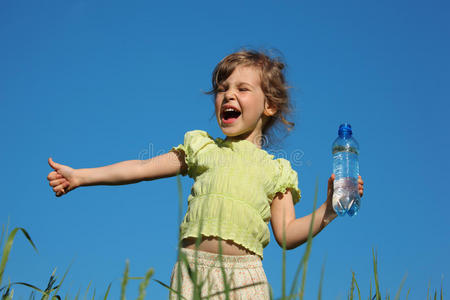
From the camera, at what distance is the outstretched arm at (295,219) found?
3572mm

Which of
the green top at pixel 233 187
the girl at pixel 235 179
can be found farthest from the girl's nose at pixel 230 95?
the green top at pixel 233 187

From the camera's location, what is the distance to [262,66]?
4.10 metres

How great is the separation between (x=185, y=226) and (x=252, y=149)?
83 cm

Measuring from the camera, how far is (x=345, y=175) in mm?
3730

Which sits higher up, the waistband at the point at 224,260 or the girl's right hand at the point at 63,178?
the girl's right hand at the point at 63,178

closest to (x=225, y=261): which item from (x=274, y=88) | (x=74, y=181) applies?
(x=74, y=181)

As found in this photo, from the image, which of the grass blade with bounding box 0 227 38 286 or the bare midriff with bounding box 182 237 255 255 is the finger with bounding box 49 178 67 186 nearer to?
the bare midriff with bounding box 182 237 255 255

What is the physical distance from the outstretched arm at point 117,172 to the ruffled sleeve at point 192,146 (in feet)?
0.21

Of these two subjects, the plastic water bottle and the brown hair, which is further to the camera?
the brown hair

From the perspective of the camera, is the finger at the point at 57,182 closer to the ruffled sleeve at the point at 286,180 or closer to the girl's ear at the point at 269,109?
the ruffled sleeve at the point at 286,180

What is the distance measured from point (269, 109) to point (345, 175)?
865 millimetres

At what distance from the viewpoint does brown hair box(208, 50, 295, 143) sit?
159 inches

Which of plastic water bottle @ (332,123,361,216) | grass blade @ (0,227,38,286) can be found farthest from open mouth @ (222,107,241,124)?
grass blade @ (0,227,38,286)

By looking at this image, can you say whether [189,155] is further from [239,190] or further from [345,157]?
[345,157]
